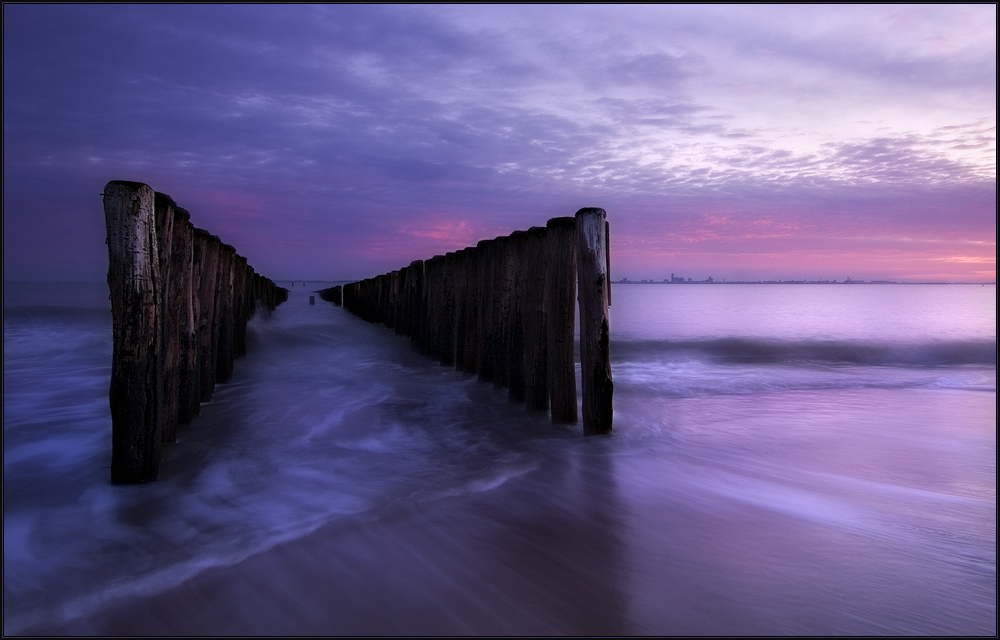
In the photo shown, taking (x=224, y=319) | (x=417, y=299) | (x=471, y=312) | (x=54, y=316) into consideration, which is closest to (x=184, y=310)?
(x=224, y=319)

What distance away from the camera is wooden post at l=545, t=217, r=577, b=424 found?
161 inches

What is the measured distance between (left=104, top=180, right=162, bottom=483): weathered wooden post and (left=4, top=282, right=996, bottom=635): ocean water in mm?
202

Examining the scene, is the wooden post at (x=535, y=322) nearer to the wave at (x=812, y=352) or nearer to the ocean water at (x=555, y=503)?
the ocean water at (x=555, y=503)

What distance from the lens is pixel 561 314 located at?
415 centimetres

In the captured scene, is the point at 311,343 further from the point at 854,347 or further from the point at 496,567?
the point at 854,347

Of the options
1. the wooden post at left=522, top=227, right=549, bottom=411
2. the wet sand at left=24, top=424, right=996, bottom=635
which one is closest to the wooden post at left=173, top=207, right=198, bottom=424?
the wet sand at left=24, top=424, right=996, bottom=635

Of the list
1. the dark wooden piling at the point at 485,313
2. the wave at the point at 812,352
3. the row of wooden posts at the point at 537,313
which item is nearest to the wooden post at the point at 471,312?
the row of wooden posts at the point at 537,313

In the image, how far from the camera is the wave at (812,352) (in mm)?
Result: 9844

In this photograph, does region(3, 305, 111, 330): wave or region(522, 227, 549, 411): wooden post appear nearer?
region(522, 227, 549, 411): wooden post

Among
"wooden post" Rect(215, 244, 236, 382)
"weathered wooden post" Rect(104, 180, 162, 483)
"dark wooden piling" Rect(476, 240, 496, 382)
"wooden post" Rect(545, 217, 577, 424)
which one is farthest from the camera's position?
"wooden post" Rect(215, 244, 236, 382)

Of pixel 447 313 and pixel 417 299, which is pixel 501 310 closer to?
pixel 447 313

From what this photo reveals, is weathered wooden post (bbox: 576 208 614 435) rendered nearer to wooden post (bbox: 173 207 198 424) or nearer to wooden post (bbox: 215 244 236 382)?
wooden post (bbox: 173 207 198 424)

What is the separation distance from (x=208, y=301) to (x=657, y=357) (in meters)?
7.27

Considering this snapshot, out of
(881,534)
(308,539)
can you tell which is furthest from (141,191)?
(881,534)
